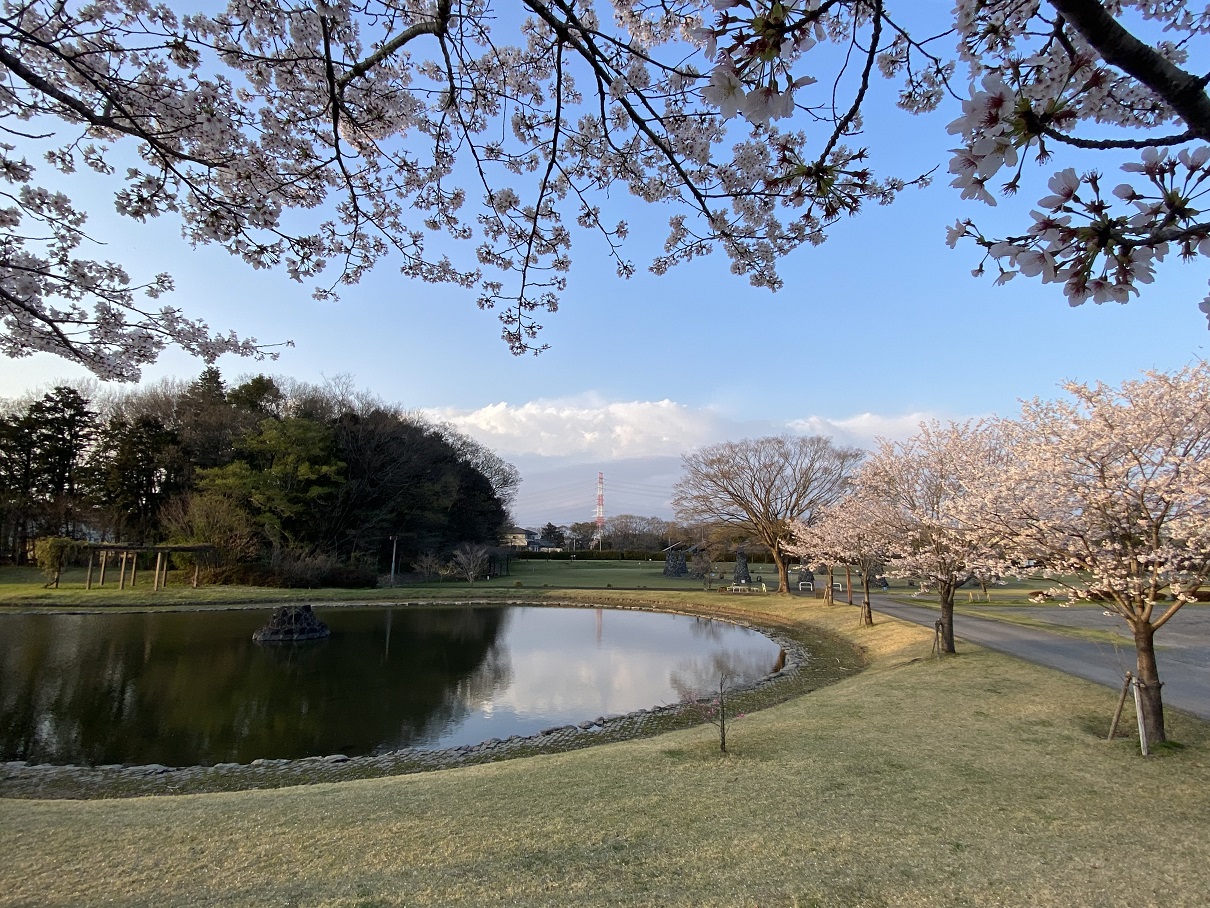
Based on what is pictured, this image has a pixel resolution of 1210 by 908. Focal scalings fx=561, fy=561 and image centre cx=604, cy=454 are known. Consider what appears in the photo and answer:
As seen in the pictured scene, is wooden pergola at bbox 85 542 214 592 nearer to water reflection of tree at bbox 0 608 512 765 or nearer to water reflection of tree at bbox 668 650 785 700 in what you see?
water reflection of tree at bbox 0 608 512 765

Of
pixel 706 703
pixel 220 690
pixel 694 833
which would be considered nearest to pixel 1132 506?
pixel 694 833

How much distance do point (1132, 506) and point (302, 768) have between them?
30.8 feet

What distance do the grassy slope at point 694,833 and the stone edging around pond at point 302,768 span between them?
4.63 feet

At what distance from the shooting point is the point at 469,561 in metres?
32.6

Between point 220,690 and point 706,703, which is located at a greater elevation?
point 706,703

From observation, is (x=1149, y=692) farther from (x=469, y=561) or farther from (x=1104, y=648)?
(x=469, y=561)

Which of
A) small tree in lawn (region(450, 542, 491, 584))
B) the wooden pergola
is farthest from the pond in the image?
small tree in lawn (region(450, 542, 491, 584))

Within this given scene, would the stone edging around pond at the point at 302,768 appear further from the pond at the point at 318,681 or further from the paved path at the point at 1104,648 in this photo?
the paved path at the point at 1104,648

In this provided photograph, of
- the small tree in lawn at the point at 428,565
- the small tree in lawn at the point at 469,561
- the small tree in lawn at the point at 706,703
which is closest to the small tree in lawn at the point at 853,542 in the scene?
the small tree in lawn at the point at 706,703

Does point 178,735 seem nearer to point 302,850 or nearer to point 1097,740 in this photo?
point 302,850

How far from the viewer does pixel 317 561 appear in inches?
1039

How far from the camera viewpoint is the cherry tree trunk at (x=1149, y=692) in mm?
5328

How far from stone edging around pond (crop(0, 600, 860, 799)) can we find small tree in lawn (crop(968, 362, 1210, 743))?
4.77 metres

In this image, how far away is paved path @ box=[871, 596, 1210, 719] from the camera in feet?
25.7
